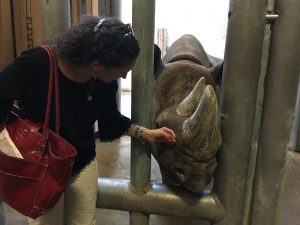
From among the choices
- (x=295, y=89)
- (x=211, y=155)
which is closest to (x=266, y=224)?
(x=211, y=155)

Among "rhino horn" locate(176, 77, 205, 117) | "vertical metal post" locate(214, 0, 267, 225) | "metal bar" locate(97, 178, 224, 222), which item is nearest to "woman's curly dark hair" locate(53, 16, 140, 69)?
"rhino horn" locate(176, 77, 205, 117)

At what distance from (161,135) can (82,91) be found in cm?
47

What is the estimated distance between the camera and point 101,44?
145 centimetres

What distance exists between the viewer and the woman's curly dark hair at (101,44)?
4.76ft

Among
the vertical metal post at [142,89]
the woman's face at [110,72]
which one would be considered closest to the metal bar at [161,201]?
the vertical metal post at [142,89]

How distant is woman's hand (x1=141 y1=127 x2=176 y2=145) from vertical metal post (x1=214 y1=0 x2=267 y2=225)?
0.31 m

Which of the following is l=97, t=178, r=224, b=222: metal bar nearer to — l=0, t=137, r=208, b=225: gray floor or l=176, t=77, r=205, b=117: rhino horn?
l=176, t=77, r=205, b=117: rhino horn

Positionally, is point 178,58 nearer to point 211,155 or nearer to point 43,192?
point 211,155

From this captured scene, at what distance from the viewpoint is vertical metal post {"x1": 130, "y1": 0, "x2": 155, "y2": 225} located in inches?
73.4

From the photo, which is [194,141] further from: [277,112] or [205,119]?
[277,112]

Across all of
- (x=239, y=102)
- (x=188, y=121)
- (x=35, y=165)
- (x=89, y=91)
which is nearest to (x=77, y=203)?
(x=35, y=165)

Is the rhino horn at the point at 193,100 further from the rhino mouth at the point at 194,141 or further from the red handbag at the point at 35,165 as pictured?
the red handbag at the point at 35,165

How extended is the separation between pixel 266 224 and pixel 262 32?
106 centimetres

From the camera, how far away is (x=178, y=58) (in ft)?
9.05
